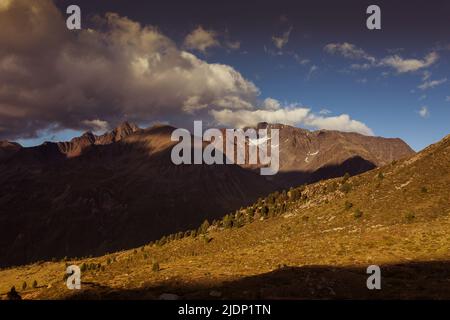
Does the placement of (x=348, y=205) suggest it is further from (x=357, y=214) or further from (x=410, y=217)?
(x=410, y=217)

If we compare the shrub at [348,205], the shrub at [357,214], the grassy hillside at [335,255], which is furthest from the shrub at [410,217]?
the shrub at [348,205]

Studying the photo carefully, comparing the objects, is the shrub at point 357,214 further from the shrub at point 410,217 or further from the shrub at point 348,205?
the shrub at point 410,217

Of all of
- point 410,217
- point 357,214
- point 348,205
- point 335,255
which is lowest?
point 335,255

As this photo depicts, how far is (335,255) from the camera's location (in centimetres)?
4828

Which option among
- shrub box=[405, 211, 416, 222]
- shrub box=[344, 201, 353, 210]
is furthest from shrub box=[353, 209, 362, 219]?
shrub box=[405, 211, 416, 222]

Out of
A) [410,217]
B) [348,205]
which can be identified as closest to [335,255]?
[410,217]

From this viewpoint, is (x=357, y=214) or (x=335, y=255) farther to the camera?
(x=357, y=214)

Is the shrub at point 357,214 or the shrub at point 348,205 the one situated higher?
the shrub at point 348,205

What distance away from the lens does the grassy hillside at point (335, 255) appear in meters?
32.4

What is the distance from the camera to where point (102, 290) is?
112ft

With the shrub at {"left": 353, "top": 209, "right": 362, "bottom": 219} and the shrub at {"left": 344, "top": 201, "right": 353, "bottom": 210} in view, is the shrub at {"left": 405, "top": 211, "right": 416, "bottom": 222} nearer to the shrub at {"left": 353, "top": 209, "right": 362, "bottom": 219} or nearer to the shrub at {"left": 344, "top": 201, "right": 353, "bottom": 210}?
the shrub at {"left": 353, "top": 209, "right": 362, "bottom": 219}

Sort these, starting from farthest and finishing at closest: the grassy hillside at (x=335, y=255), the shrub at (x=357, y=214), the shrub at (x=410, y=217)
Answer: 1. the shrub at (x=357, y=214)
2. the shrub at (x=410, y=217)
3. the grassy hillside at (x=335, y=255)

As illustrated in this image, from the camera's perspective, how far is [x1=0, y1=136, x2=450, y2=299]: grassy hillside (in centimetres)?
3244
